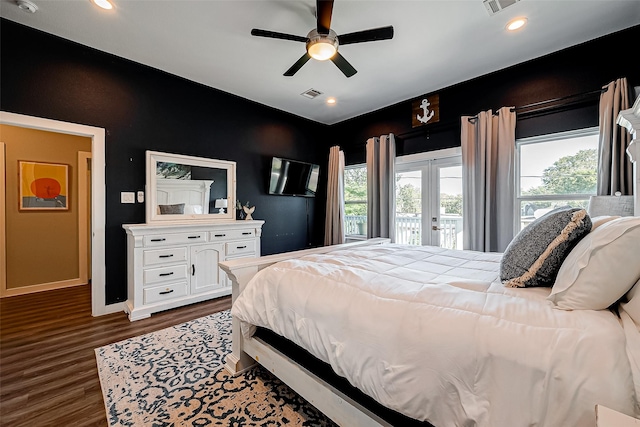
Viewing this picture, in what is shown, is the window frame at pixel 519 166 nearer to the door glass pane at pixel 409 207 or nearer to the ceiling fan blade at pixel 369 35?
the door glass pane at pixel 409 207

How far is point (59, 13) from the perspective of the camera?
7.43 feet

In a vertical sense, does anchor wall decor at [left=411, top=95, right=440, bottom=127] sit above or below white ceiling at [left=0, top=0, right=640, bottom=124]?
below

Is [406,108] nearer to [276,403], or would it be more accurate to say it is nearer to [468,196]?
[468,196]

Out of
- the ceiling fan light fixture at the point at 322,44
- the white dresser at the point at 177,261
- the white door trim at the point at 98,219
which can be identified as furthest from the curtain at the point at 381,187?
the white door trim at the point at 98,219

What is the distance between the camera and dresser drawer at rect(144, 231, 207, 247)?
285cm

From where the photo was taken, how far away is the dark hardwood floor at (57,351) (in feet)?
4.94

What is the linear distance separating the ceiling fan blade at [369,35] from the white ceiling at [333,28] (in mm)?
266

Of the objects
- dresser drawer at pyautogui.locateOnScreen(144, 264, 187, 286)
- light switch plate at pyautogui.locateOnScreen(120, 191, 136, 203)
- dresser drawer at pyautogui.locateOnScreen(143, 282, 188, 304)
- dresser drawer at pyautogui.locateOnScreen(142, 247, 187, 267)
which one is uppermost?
light switch plate at pyautogui.locateOnScreen(120, 191, 136, 203)

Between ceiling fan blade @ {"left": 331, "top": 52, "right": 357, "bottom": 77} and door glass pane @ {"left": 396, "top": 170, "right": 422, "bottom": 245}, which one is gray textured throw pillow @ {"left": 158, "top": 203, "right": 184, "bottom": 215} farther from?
door glass pane @ {"left": 396, "top": 170, "right": 422, "bottom": 245}

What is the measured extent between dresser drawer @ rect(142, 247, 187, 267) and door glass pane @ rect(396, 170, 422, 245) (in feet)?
10.2

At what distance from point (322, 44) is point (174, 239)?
260 cm

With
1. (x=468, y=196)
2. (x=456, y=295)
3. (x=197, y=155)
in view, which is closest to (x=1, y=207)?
(x=197, y=155)

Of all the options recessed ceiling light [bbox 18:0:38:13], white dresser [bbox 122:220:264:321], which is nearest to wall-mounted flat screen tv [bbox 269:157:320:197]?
white dresser [bbox 122:220:264:321]

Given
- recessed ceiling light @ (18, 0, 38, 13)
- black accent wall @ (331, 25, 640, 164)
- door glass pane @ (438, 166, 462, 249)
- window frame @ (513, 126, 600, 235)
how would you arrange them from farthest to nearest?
1. door glass pane @ (438, 166, 462, 249)
2. window frame @ (513, 126, 600, 235)
3. black accent wall @ (331, 25, 640, 164)
4. recessed ceiling light @ (18, 0, 38, 13)
